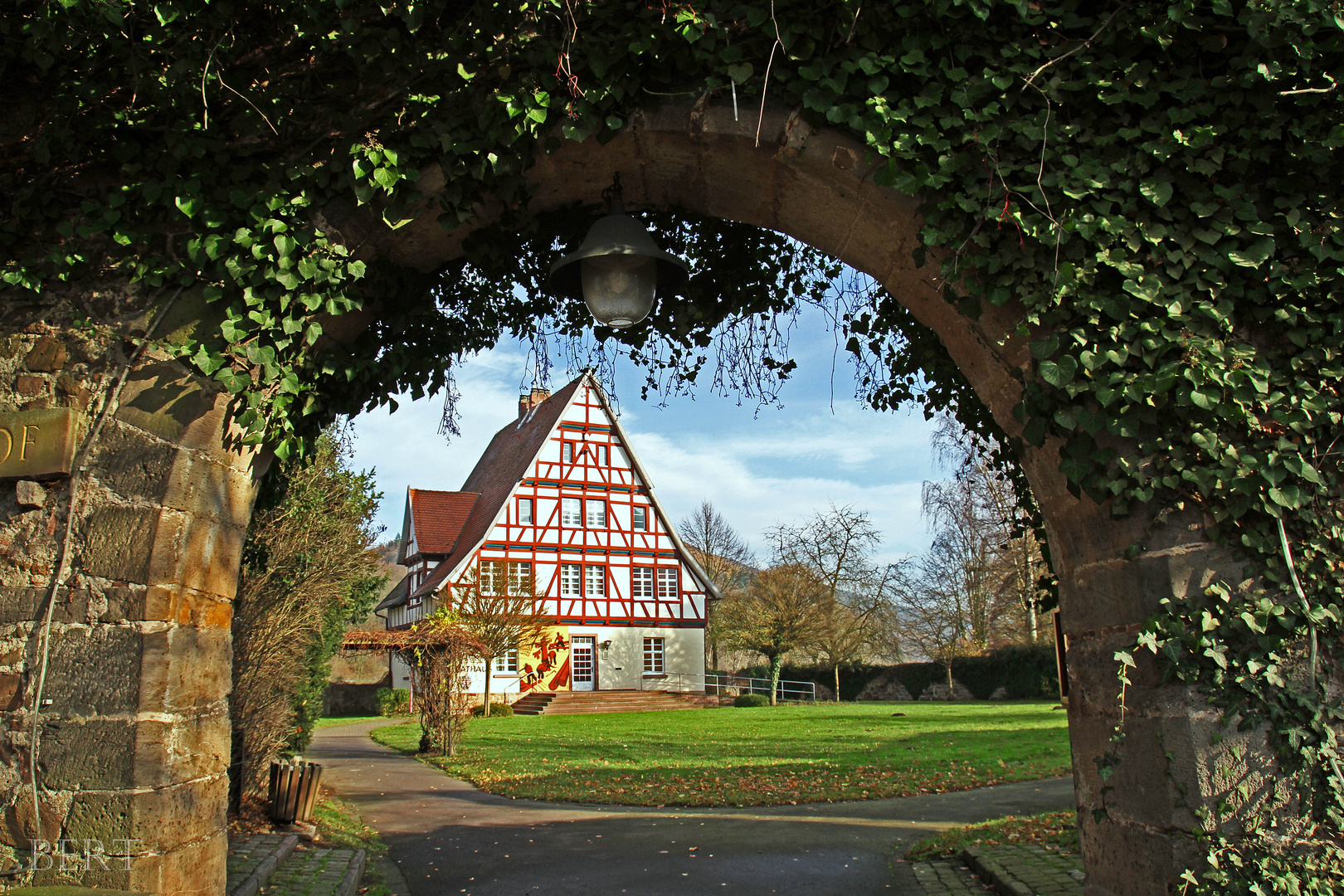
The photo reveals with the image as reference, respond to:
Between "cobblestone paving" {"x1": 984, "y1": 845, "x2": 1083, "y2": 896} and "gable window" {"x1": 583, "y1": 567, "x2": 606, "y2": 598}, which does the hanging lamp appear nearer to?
"cobblestone paving" {"x1": 984, "y1": 845, "x2": 1083, "y2": 896}

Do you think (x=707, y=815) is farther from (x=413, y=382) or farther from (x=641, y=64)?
(x=641, y=64)

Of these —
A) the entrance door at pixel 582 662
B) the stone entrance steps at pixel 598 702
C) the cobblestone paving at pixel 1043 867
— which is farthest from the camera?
the entrance door at pixel 582 662

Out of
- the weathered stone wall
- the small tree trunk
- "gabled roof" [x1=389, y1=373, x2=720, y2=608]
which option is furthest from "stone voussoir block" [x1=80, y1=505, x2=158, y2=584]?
the small tree trunk

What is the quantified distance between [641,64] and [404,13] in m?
0.83

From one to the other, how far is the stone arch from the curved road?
11.0ft

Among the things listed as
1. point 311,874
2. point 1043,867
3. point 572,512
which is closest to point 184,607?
point 311,874

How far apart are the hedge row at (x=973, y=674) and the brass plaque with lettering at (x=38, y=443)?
2911cm

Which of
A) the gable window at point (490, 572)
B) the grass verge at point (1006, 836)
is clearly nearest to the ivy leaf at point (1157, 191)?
the grass verge at point (1006, 836)

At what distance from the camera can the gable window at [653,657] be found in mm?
30172

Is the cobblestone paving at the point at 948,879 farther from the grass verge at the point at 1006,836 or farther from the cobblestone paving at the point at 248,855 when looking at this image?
the cobblestone paving at the point at 248,855

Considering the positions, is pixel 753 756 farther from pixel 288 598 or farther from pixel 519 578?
pixel 519 578

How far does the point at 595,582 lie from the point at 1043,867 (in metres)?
24.6

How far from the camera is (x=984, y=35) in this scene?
9.66ft

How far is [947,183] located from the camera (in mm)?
2945
